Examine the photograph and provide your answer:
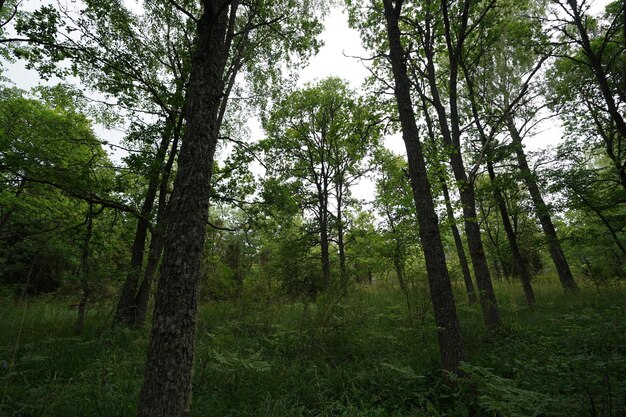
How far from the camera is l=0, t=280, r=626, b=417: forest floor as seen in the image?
3.01 m

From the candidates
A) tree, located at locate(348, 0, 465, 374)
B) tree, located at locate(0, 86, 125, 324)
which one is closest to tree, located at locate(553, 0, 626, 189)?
tree, located at locate(348, 0, 465, 374)

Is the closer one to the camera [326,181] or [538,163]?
[538,163]

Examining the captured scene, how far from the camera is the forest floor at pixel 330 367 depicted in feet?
9.88

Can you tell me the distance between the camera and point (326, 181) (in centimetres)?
1463

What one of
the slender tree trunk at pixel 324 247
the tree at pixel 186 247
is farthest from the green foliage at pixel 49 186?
the slender tree trunk at pixel 324 247

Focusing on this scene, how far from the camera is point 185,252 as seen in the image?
9.75ft

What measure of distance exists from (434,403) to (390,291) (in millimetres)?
8941

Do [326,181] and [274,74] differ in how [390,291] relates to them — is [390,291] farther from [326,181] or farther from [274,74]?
[274,74]

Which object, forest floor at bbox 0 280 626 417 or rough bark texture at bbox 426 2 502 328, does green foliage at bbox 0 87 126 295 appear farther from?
rough bark texture at bbox 426 2 502 328

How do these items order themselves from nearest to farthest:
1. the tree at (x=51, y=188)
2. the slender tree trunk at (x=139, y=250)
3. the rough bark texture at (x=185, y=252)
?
the rough bark texture at (x=185, y=252) < the tree at (x=51, y=188) < the slender tree trunk at (x=139, y=250)

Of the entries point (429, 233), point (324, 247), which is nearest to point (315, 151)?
point (324, 247)

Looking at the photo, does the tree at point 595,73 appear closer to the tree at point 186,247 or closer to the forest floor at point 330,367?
the forest floor at point 330,367

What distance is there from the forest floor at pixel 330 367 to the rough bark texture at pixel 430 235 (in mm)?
567

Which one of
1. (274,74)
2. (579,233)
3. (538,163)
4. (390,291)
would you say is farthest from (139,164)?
(579,233)
